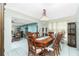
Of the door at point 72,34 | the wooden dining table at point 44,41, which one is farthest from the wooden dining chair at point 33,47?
the door at point 72,34

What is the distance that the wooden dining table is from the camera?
1888 mm

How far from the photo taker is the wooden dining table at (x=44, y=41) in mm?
1888

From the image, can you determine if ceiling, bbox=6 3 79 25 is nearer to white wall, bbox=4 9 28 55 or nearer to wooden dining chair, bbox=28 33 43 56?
white wall, bbox=4 9 28 55

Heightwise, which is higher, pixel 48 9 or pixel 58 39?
pixel 48 9

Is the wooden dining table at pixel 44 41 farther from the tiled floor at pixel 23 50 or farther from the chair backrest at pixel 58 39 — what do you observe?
the tiled floor at pixel 23 50

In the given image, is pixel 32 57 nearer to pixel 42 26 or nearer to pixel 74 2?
pixel 42 26

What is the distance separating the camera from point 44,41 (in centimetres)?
189

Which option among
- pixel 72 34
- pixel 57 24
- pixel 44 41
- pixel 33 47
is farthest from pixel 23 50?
pixel 72 34

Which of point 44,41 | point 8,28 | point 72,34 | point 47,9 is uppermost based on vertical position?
point 47,9

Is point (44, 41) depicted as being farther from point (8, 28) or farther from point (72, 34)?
point (8, 28)

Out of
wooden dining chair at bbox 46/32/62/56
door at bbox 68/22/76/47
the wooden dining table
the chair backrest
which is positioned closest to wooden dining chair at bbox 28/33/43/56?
the wooden dining table

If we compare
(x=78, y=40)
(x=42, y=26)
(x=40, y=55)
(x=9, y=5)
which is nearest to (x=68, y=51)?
(x=78, y=40)

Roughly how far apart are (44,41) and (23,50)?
41 centimetres

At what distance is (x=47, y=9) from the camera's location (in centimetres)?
189
